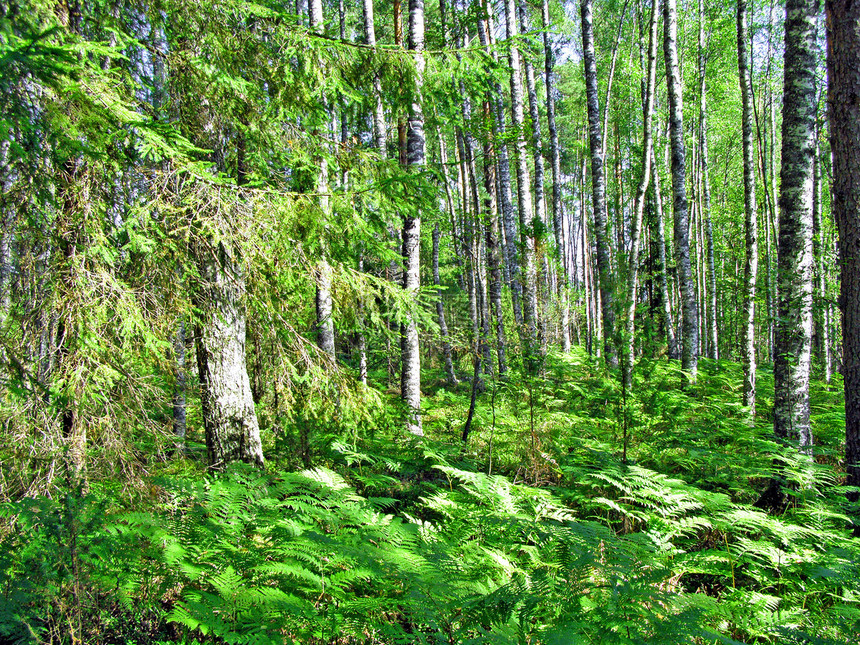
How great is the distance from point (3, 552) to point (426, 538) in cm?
223

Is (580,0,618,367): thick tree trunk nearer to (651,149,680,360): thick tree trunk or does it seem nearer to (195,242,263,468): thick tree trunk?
(651,149,680,360): thick tree trunk

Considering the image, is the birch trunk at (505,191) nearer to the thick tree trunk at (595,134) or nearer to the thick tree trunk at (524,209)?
the thick tree trunk at (524,209)

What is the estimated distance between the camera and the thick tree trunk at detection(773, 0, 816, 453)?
440 centimetres

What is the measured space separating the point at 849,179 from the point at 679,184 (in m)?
5.57

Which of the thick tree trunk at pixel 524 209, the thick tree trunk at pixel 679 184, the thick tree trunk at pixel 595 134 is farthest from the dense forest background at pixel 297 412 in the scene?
the thick tree trunk at pixel 595 134

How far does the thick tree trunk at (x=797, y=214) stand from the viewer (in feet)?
14.4

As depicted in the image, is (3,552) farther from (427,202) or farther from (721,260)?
(721,260)

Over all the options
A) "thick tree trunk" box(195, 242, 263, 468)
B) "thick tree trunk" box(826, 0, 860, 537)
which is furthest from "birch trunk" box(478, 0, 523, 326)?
"thick tree trunk" box(195, 242, 263, 468)

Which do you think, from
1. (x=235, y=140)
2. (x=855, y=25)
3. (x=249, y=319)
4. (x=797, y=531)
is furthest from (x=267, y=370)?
(x=855, y=25)

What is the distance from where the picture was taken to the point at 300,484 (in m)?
3.35

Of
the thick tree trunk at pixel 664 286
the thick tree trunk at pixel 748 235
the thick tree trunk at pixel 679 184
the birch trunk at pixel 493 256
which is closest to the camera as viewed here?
the birch trunk at pixel 493 256

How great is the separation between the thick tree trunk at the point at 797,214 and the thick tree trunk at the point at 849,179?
1.43ft

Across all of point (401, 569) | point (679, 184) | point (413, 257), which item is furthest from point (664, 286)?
point (401, 569)

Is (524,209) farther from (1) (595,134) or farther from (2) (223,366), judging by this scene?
(2) (223,366)
